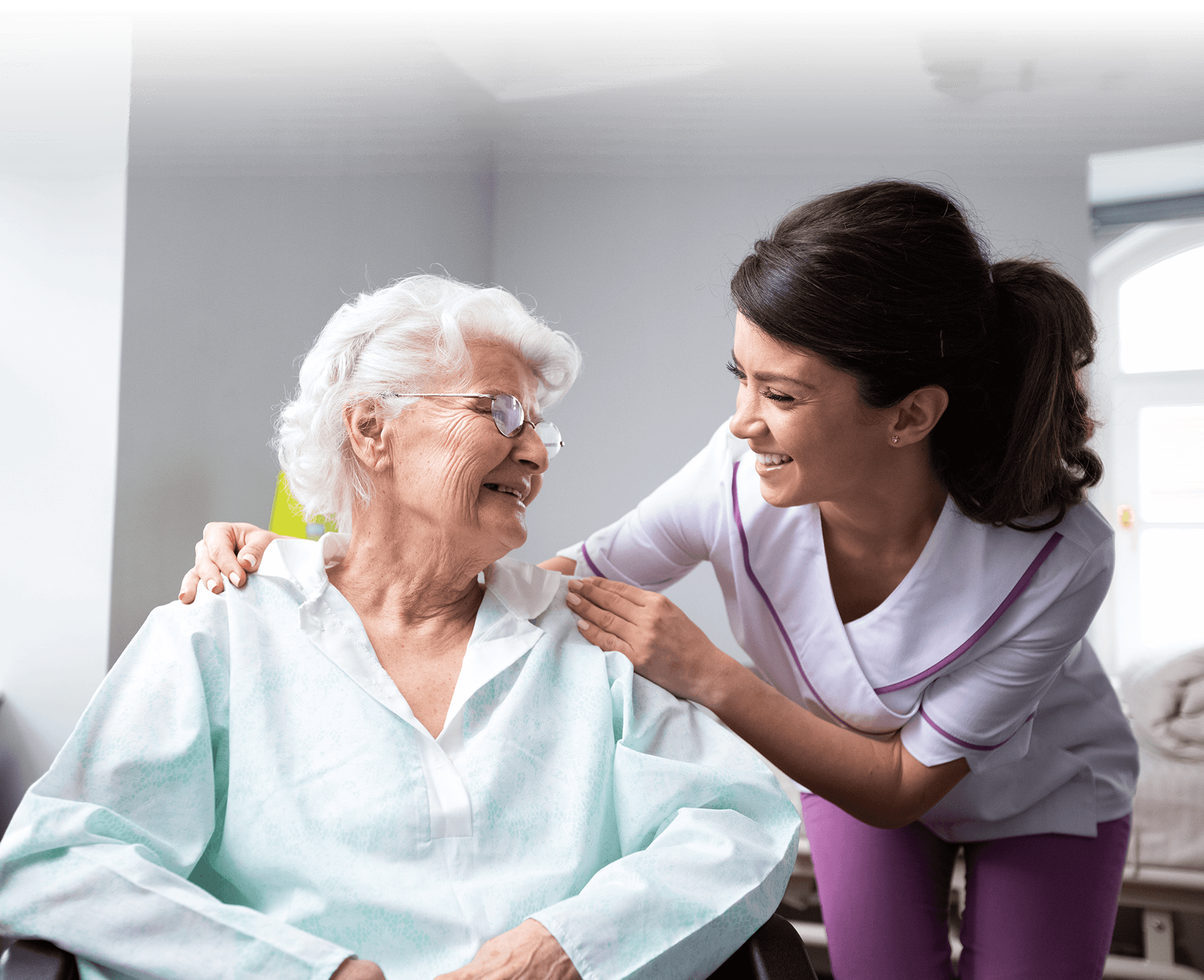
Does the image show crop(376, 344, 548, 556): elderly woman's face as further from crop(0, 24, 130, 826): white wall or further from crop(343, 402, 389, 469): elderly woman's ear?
crop(0, 24, 130, 826): white wall

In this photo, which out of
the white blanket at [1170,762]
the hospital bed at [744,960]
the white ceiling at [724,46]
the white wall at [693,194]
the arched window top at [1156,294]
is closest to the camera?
the hospital bed at [744,960]

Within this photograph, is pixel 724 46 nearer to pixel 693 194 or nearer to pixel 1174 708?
pixel 693 194

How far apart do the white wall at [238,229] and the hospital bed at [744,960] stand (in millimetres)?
1384

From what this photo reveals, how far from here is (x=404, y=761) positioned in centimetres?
107

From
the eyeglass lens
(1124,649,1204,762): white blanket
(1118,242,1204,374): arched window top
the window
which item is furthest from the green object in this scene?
(1118,242,1204,374): arched window top

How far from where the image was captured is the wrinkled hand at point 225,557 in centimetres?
116

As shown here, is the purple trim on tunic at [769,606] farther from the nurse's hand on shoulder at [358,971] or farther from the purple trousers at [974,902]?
the nurse's hand on shoulder at [358,971]

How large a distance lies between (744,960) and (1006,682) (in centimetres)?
55

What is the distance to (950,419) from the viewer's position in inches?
49.8

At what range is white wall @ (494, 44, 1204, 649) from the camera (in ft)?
9.82

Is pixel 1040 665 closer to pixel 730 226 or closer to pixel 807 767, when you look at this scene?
pixel 807 767

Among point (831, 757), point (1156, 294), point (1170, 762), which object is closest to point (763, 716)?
point (831, 757)

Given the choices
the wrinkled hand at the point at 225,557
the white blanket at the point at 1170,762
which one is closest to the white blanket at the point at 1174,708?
the white blanket at the point at 1170,762

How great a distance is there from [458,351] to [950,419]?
0.71m
